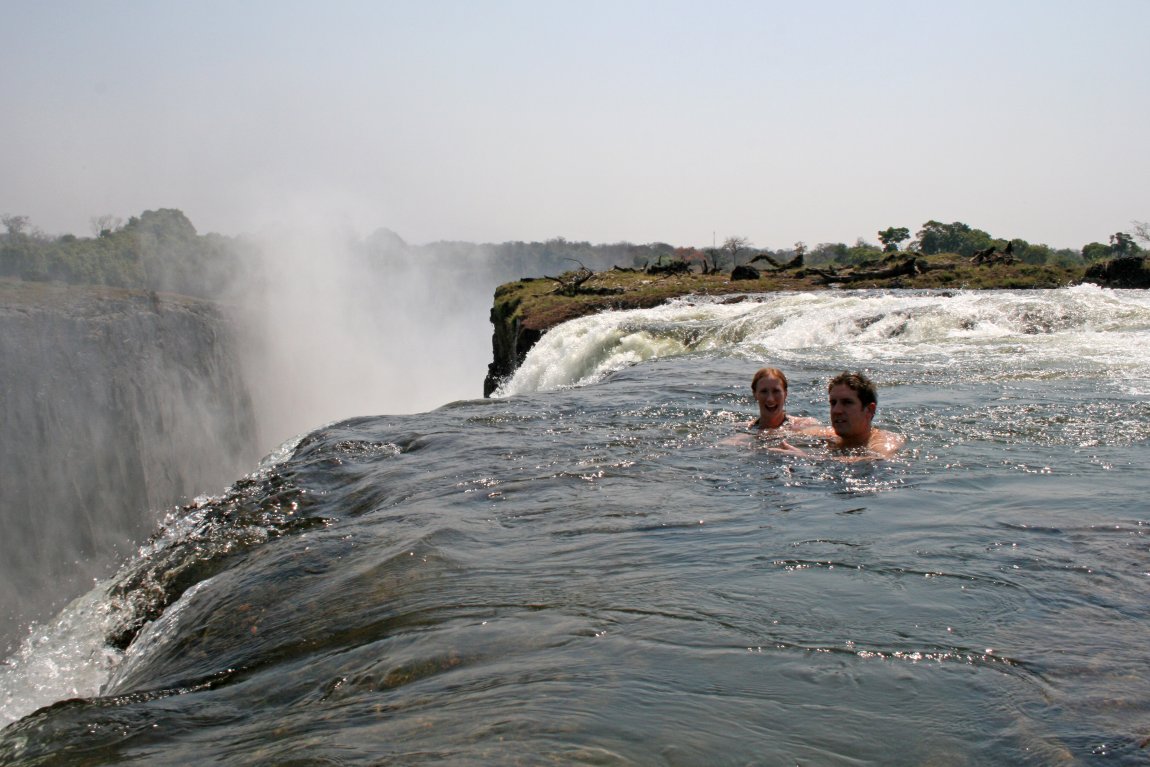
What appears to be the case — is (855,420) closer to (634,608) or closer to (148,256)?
(634,608)

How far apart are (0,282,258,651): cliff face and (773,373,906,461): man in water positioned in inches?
908

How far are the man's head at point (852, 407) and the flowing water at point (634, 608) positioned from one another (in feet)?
1.21

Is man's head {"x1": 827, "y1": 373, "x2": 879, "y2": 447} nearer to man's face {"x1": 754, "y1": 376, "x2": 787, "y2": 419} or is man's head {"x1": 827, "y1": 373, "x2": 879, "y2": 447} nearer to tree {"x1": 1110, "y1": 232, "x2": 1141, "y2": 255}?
man's face {"x1": 754, "y1": 376, "x2": 787, "y2": 419}

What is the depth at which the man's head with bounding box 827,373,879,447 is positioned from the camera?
700 cm

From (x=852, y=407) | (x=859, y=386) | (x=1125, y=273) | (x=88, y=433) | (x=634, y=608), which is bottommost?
(x=88, y=433)

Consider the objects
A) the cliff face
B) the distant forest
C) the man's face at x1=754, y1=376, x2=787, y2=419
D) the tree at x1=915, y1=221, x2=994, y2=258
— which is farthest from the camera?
the tree at x1=915, y1=221, x2=994, y2=258

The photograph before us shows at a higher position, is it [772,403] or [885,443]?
[772,403]

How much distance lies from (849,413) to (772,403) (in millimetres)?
882

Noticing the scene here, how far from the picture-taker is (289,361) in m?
63.7

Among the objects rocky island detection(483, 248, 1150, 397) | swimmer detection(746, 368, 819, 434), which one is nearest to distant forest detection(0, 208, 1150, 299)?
rocky island detection(483, 248, 1150, 397)

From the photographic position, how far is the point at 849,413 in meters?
7.02

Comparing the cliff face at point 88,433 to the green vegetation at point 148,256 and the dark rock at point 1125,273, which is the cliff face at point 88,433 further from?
the dark rock at point 1125,273

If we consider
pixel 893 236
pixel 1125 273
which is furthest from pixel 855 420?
pixel 893 236

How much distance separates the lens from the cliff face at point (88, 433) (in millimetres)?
30406
